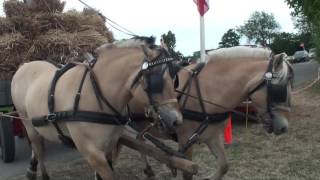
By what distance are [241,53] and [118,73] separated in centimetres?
151

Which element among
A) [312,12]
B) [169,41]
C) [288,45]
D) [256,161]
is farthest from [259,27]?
[256,161]

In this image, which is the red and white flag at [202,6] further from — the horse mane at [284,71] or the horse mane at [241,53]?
the horse mane at [284,71]

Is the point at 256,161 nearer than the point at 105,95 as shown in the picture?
No

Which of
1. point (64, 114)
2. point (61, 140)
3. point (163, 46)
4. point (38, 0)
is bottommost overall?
point (61, 140)

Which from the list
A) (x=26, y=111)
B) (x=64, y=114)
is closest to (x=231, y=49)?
(x=64, y=114)

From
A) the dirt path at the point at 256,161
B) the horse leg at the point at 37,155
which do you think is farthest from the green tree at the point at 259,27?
the horse leg at the point at 37,155

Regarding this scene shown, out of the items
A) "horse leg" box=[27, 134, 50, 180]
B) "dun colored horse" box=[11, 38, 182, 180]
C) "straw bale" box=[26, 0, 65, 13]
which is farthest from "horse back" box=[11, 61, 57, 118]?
"straw bale" box=[26, 0, 65, 13]

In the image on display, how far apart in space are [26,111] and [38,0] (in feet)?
7.25

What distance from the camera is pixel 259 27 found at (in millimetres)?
104500

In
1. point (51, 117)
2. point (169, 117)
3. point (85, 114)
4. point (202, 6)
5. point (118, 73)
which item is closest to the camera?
point (169, 117)

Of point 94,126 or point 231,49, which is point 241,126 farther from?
point 94,126

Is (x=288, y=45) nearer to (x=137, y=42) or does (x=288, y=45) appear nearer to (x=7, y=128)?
(x=7, y=128)

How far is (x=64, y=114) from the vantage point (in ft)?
14.2

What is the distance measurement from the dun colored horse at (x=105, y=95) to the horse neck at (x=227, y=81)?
1.09m
